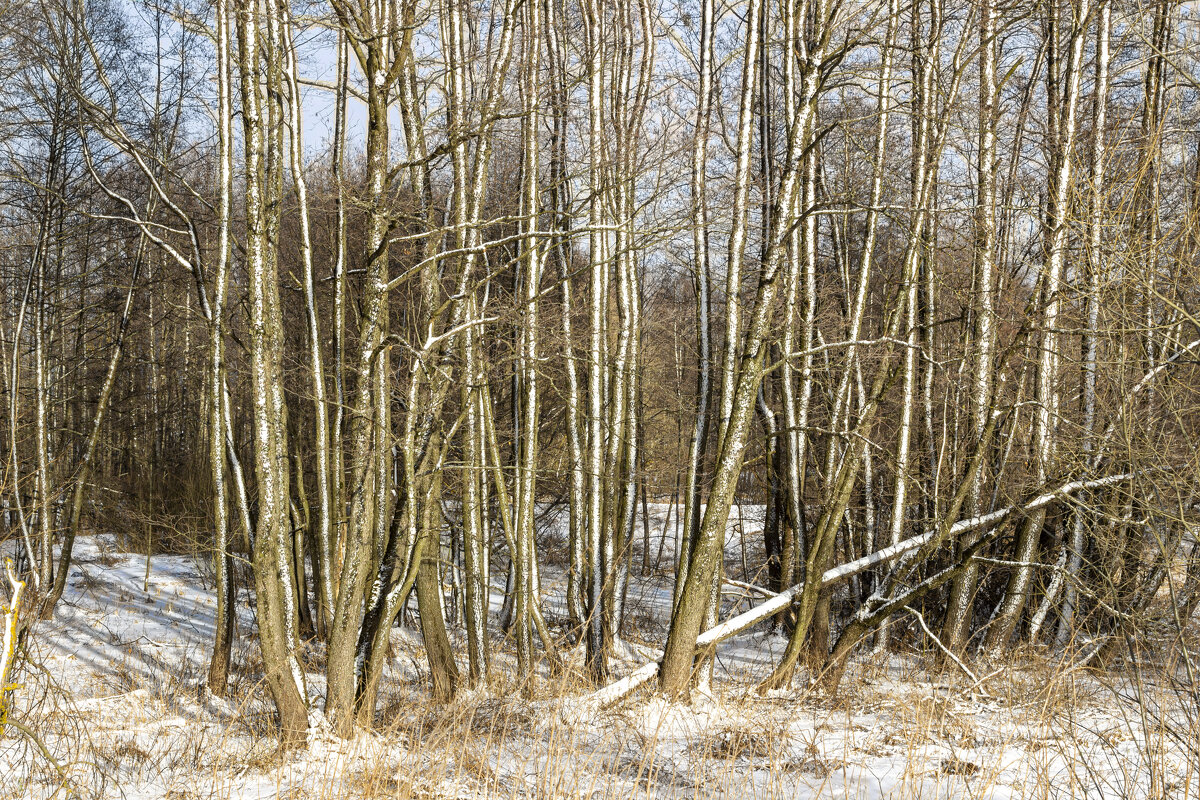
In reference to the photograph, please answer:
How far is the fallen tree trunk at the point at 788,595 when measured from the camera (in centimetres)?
656

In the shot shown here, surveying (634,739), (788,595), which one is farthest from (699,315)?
(634,739)

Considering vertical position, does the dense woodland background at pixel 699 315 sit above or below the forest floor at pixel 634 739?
above

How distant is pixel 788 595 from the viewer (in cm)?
730

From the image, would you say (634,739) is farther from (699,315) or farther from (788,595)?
(699,315)

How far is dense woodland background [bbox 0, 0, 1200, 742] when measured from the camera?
19.8 feet

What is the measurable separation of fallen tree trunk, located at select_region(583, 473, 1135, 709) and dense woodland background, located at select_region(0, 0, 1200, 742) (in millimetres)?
78

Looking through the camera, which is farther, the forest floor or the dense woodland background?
the dense woodland background

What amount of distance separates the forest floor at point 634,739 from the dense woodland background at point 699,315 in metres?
0.47

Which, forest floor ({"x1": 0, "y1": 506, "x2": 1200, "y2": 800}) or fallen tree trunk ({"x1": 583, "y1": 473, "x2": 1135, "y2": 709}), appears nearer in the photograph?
forest floor ({"x1": 0, "y1": 506, "x2": 1200, "y2": 800})

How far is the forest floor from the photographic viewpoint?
462 centimetres

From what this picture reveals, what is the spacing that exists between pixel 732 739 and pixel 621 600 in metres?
3.64

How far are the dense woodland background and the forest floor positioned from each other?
0.47 metres

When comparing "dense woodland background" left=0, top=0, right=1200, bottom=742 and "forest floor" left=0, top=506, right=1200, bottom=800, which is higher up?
"dense woodland background" left=0, top=0, right=1200, bottom=742

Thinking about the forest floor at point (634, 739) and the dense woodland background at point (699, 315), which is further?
the dense woodland background at point (699, 315)
